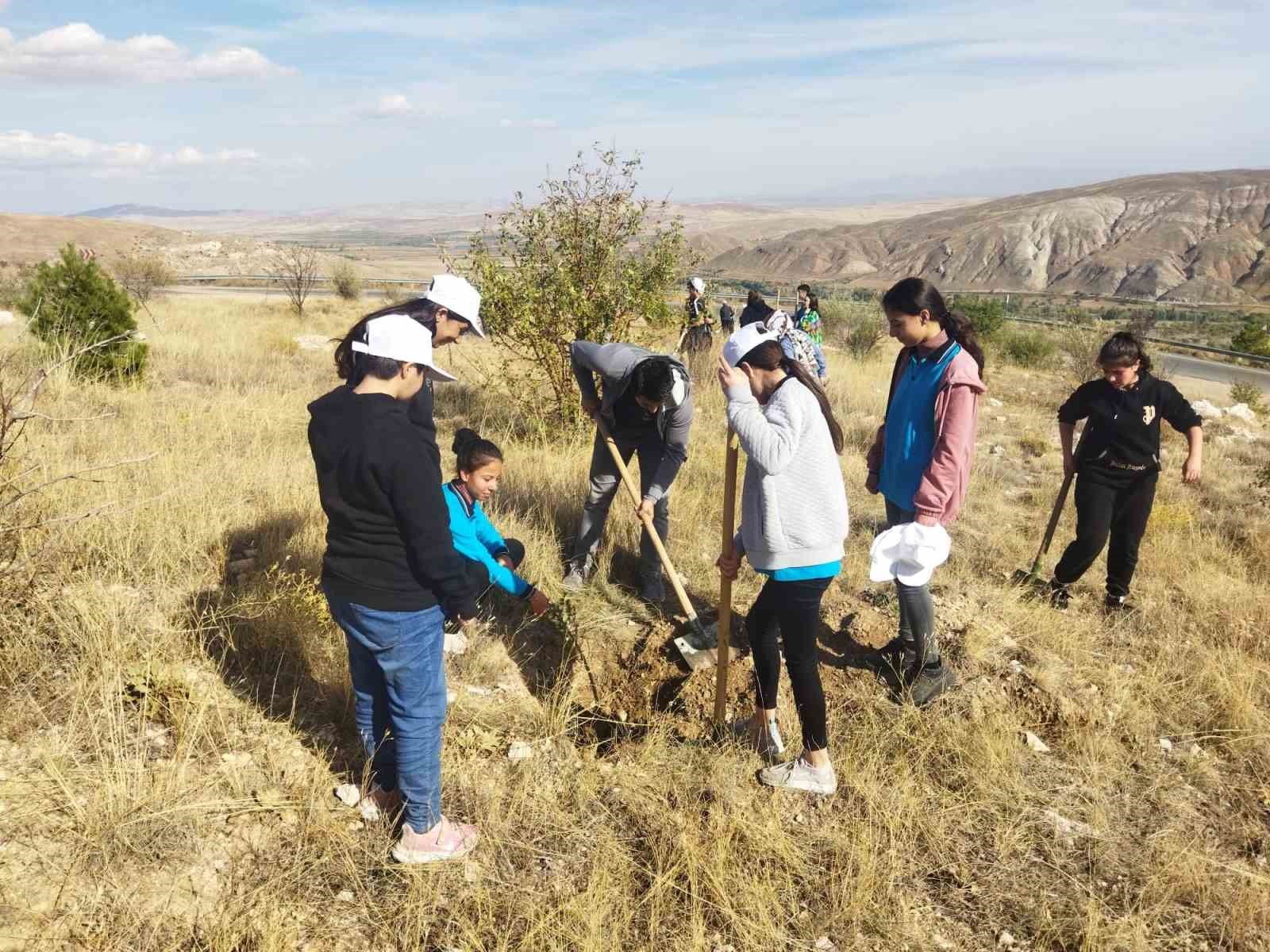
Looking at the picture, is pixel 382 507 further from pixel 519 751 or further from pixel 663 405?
pixel 663 405

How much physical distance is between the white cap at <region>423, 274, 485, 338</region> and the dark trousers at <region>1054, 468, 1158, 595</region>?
330 centimetres

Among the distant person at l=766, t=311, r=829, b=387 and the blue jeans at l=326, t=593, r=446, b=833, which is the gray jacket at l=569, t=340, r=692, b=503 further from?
the distant person at l=766, t=311, r=829, b=387

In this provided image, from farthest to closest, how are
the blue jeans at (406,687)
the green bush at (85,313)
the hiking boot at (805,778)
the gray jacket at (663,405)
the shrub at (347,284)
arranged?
the shrub at (347,284)
the green bush at (85,313)
the gray jacket at (663,405)
the hiking boot at (805,778)
the blue jeans at (406,687)

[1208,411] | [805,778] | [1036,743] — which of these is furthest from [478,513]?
[1208,411]

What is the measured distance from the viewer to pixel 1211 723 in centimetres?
328

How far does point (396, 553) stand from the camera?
6.70 ft

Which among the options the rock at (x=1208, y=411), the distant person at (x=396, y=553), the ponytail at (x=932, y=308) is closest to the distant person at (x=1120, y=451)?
the ponytail at (x=932, y=308)

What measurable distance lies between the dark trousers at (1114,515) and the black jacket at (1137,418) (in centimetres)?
10

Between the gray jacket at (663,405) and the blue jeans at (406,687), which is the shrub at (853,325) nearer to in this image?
the gray jacket at (663,405)

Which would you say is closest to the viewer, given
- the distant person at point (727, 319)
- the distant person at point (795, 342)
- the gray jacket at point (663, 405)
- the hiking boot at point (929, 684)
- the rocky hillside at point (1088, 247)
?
the hiking boot at point (929, 684)

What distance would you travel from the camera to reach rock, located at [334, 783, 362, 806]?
258 cm

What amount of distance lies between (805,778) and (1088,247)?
322 feet

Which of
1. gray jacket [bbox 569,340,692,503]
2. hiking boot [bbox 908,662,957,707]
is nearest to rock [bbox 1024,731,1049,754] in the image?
hiking boot [bbox 908,662,957,707]

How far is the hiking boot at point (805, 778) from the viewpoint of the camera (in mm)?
2750
